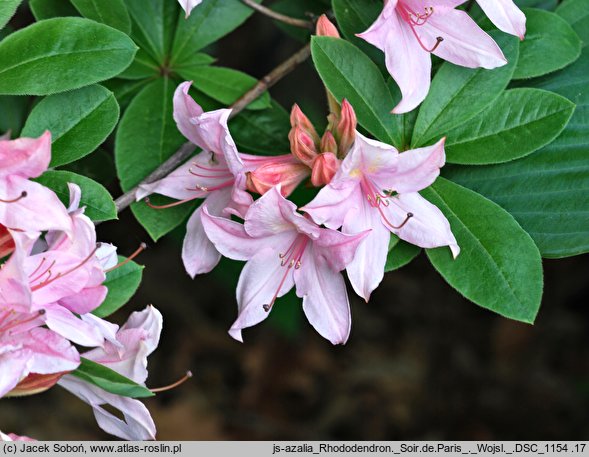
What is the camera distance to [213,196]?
1257mm

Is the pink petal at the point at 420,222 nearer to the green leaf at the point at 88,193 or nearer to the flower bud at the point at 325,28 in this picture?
the flower bud at the point at 325,28

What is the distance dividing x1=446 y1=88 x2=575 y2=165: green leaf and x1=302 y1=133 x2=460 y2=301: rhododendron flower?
4.5 inches

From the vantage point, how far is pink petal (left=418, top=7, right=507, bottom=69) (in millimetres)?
1162

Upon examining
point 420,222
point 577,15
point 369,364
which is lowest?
point 369,364

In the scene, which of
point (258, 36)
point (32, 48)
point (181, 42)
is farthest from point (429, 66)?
point (258, 36)

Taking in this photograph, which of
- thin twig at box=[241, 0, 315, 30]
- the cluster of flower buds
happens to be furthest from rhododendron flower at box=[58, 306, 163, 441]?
thin twig at box=[241, 0, 315, 30]

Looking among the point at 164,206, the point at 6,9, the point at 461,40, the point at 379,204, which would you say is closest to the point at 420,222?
the point at 379,204

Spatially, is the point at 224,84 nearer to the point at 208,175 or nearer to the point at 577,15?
the point at 208,175

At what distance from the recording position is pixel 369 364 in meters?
3.11

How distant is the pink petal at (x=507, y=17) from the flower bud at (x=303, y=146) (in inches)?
12.1

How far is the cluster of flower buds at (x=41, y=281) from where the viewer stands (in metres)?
0.97

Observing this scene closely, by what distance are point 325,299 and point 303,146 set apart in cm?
22

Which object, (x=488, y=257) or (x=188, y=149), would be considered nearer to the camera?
(x=488, y=257)

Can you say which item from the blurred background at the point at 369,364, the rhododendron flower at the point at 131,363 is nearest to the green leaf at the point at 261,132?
the rhododendron flower at the point at 131,363
